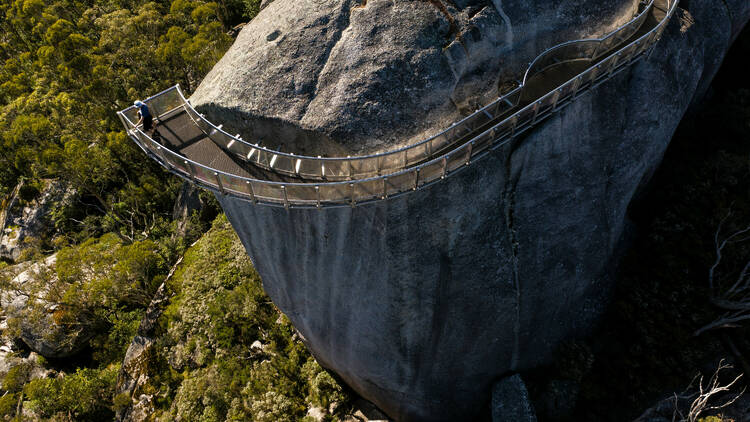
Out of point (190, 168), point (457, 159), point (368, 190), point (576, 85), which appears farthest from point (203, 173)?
point (576, 85)

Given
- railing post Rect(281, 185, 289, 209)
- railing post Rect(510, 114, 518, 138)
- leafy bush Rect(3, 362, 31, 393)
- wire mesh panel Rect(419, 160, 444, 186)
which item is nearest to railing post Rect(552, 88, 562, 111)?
railing post Rect(510, 114, 518, 138)

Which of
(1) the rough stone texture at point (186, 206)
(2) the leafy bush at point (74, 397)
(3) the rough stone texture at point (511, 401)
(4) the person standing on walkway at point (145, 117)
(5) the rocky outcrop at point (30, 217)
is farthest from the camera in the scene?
(5) the rocky outcrop at point (30, 217)

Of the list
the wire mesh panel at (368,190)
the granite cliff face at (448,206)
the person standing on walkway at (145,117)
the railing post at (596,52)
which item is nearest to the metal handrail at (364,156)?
the railing post at (596,52)

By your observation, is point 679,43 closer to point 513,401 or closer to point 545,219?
point 545,219

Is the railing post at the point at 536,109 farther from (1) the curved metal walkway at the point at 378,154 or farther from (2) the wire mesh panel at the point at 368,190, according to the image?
(2) the wire mesh panel at the point at 368,190

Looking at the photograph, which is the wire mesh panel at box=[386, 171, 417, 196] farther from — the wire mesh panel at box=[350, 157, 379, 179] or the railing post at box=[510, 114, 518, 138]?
the railing post at box=[510, 114, 518, 138]

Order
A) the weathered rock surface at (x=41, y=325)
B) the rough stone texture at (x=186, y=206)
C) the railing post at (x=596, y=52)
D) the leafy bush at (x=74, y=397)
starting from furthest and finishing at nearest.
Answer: the rough stone texture at (x=186, y=206) < the weathered rock surface at (x=41, y=325) < the leafy bush at (x=74, y=397) < the railing post at (x=596, y=52)
